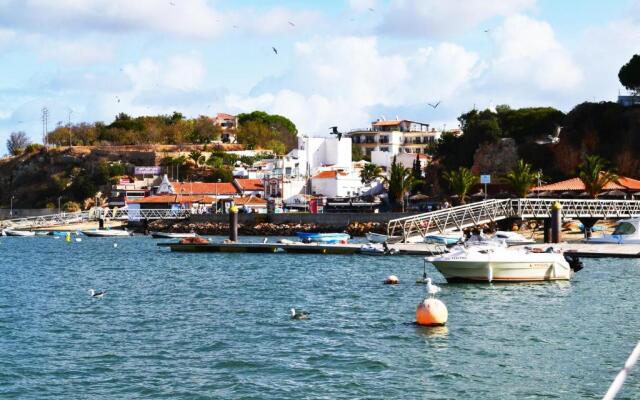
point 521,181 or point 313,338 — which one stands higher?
point 521,181

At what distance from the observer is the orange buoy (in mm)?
33969

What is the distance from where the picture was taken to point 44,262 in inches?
2931

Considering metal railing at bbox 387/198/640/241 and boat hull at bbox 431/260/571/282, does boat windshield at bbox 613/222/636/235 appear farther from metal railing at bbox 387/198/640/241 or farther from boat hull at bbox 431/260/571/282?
boat hull at bbox 431/260/571/282

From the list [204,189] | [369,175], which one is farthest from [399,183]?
[204,189]

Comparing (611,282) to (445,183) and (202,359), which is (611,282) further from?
(445,183)

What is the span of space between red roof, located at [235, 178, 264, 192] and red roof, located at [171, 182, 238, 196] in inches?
47.7

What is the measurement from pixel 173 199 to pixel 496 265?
102 metres

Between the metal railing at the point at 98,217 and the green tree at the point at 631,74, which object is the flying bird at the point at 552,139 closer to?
the green tree at the point at 631,74

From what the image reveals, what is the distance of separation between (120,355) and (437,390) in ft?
33.8

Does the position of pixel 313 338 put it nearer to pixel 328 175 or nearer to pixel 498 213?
pixel 498 213

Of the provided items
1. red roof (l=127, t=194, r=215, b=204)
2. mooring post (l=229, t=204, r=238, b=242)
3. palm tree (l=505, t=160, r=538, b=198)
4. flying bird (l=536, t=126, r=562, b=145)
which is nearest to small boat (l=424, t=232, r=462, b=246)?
mooring post (l=229, t=204, r=238, b=242)

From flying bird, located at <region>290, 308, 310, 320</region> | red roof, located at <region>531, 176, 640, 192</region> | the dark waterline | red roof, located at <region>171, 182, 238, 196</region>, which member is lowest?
the dark waterline

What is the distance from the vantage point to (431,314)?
3394cm

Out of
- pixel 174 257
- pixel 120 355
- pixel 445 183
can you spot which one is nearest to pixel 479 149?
pixel 445 183
